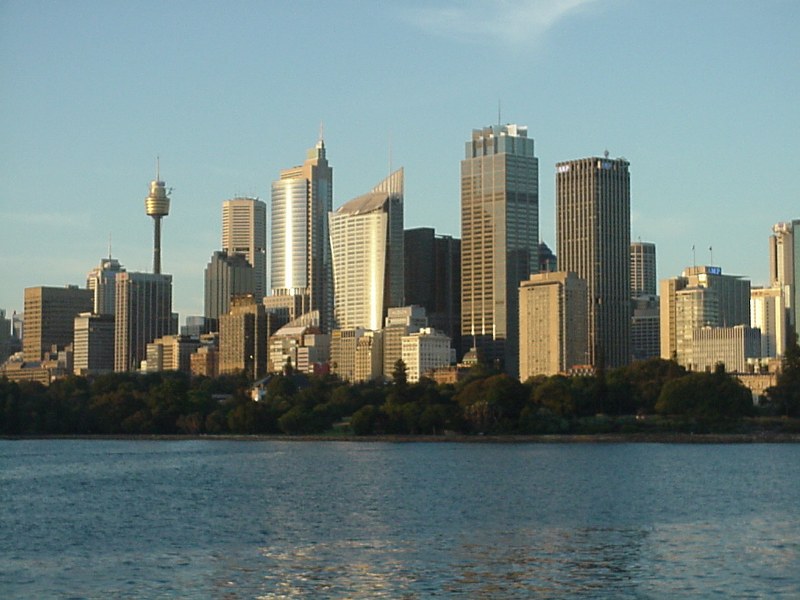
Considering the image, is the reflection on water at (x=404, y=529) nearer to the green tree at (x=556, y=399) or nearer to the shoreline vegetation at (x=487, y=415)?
the shoreline vegetation at (x=487, y=415)

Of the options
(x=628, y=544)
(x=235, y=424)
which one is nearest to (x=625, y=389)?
(x=235, y=424)

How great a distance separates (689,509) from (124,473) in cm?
4966

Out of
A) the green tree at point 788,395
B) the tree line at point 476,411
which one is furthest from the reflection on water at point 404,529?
the green tree at point 788,395

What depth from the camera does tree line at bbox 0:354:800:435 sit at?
173m

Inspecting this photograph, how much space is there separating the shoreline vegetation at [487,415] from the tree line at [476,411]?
124 millimetres

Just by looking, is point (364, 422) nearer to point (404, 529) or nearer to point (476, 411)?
point (476, 411)

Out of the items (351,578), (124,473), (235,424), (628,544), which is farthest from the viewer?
(235,424)

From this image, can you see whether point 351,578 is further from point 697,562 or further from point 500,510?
point 500,510

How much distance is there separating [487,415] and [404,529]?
101 meters

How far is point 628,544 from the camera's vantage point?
65562 mm

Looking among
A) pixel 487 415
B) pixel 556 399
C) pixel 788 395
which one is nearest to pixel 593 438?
pixel 556 399

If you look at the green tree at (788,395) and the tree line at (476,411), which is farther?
the green tree at (788,395)

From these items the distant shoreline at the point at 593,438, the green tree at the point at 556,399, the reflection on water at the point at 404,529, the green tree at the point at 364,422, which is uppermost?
the green tree at the point at 556,399

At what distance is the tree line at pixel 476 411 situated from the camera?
17288 cm
